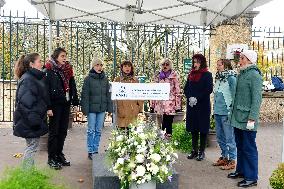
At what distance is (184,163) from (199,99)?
1063 mm

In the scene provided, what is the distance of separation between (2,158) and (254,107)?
A: 4.32 m

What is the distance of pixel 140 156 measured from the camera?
456 cm

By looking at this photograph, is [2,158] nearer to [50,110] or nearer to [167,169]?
[50,110]

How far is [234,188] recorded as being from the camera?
587 centimetres

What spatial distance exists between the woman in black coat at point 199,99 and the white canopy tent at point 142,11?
1.24 metres

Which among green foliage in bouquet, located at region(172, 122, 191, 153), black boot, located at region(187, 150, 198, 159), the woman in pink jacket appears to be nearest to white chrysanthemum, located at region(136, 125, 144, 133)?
black boot, located at region(187, 150, 198, 159)

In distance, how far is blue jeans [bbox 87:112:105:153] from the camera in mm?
7086

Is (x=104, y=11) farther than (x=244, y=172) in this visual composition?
Yes

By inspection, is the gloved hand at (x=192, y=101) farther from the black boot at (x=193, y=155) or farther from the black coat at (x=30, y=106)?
the black coat at (x=30, y=106)

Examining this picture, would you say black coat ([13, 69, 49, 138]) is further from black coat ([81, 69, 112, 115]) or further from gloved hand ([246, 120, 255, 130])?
gloved hand ([246, 120, 255, 130])

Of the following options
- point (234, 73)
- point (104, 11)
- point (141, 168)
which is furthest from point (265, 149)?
point (141, 168)

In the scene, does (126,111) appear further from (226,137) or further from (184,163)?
(226,137)

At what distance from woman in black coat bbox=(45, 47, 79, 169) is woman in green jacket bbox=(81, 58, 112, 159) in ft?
0.67

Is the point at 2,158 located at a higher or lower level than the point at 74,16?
lower
